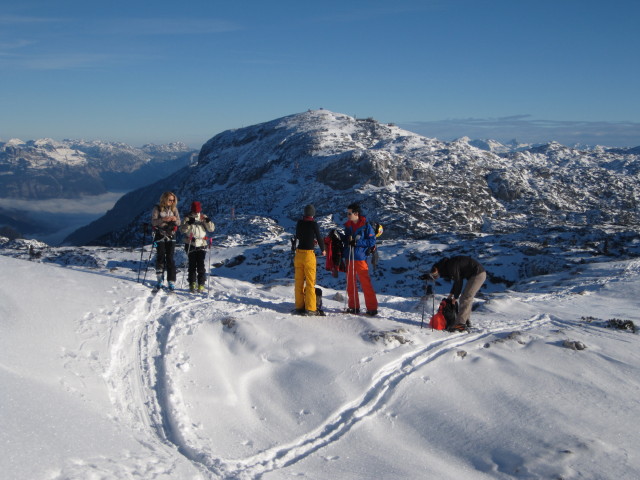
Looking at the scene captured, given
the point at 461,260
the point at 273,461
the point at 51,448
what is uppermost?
the point at 461,260

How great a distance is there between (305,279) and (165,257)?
4608 millimetres

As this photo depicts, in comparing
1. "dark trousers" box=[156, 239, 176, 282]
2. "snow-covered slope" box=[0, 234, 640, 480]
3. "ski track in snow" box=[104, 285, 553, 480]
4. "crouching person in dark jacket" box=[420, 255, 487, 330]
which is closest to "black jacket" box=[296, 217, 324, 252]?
"snow-covered slope" box=[0, 234, 640, 480]

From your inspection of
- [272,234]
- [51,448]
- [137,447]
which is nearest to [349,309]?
[137,447]

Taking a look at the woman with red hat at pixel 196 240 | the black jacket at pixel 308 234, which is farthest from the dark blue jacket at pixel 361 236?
the woman with red hat at pixel 196 240

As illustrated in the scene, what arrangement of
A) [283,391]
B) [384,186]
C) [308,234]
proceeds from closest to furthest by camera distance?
[283,391] < [308,234] < [384,186]

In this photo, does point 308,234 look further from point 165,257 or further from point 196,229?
point 165,257

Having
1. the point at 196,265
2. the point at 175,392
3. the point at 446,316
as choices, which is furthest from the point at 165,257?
the point at 446,316

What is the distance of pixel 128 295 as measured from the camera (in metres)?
12.3

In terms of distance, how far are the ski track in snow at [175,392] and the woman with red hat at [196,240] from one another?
1593 millimetres

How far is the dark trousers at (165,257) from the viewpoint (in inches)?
527

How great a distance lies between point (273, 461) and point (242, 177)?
456 feet

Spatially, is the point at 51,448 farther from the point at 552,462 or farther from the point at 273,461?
the point at 552,462

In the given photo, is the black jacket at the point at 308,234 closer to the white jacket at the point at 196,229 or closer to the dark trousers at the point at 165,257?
the white jacket at the point at 196,229

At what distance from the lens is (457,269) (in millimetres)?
11984
